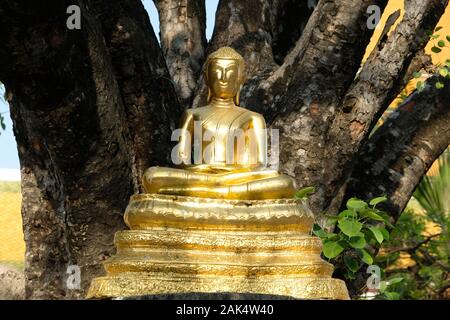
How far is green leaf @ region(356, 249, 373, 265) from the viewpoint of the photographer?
17.0ft

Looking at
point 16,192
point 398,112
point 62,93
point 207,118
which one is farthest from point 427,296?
point 16,192

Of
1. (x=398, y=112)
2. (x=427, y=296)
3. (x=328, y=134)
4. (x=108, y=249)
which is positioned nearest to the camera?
(x=108, y=249)

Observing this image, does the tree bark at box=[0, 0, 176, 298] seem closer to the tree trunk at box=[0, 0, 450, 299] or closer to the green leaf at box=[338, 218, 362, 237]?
the tree trunk at box=[0, 0, 450, 299]

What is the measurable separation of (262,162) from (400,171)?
1.23m

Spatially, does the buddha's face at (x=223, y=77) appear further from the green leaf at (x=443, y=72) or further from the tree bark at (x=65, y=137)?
the green leaf at (x=443, y=72)

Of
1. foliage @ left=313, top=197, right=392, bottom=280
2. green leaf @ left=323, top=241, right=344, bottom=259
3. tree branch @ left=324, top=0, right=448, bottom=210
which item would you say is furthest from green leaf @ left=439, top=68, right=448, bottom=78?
green leaf @ left=323, top=241, right=344, bottom=259

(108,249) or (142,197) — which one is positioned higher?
(142,197)

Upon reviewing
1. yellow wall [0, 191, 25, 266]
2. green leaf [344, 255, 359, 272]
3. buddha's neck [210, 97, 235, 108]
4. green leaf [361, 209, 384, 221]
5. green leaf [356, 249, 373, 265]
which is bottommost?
yellow wall [0, 191, 25, 266]

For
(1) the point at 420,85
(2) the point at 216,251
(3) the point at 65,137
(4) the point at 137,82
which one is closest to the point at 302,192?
(2) the point at 216,251

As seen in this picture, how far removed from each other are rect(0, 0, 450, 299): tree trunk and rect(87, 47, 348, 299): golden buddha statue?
1.10ft

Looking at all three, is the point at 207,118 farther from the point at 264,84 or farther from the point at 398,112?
the point at 398,112

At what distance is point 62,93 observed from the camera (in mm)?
4547

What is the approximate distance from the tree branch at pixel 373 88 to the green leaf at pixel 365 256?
0.47 m

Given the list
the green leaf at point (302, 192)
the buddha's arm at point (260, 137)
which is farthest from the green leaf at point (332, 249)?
the buddha's arm at point (260, 137)
